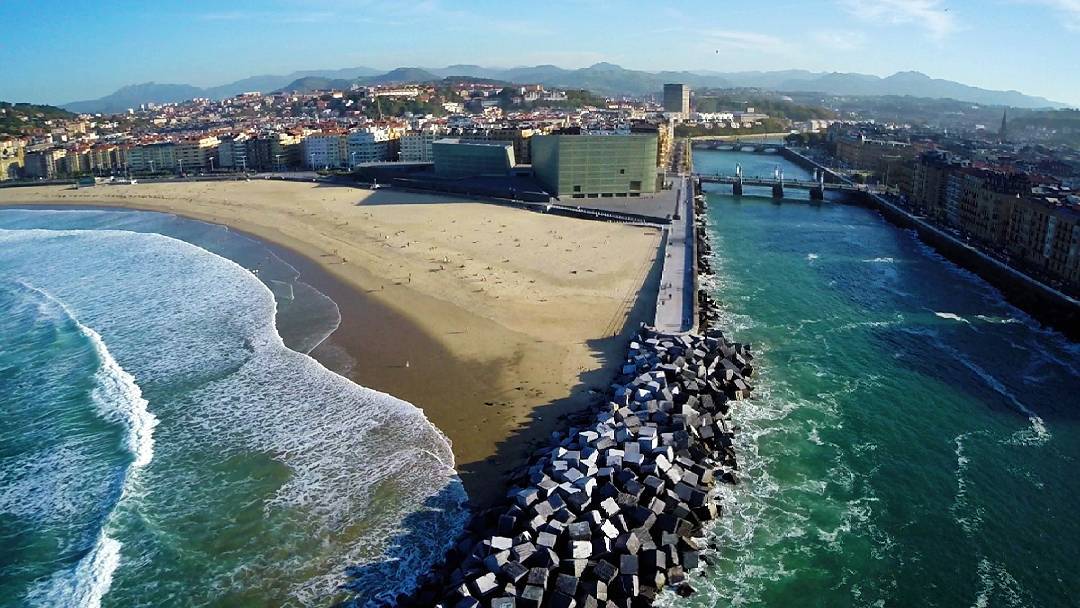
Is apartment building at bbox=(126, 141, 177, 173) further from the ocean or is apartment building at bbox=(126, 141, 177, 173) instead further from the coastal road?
the coastal road

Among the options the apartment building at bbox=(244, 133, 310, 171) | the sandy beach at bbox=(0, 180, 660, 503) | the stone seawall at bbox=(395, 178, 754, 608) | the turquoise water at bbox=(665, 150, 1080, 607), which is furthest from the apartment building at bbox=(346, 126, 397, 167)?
the stone seawall at bbox=(395, 178, 754, 608)

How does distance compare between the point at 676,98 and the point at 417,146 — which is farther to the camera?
the point at 676,98

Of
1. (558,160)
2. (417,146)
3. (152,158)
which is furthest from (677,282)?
(152,158)

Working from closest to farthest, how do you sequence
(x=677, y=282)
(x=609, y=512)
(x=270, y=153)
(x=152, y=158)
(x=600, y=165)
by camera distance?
(x=609, y=512) < (x=677, y=282) < (x=600, y=165) < (x=152, y=158) < (x=270, y=153)

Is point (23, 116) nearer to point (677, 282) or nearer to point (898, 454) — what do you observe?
point (677, 282)

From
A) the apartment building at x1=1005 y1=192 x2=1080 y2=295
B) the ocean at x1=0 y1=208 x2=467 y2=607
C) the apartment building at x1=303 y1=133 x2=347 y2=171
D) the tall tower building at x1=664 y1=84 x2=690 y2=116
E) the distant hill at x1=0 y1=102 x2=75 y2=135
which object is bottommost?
the ocean at x1=0 y1=208 x2=467 y2=607

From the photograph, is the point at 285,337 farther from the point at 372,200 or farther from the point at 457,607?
the point at 372,200

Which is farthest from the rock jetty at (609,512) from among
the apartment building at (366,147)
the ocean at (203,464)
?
the apartment building at (366,147)

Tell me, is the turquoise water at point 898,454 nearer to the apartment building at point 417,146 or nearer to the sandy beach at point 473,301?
the sandy beach at point 473,301
